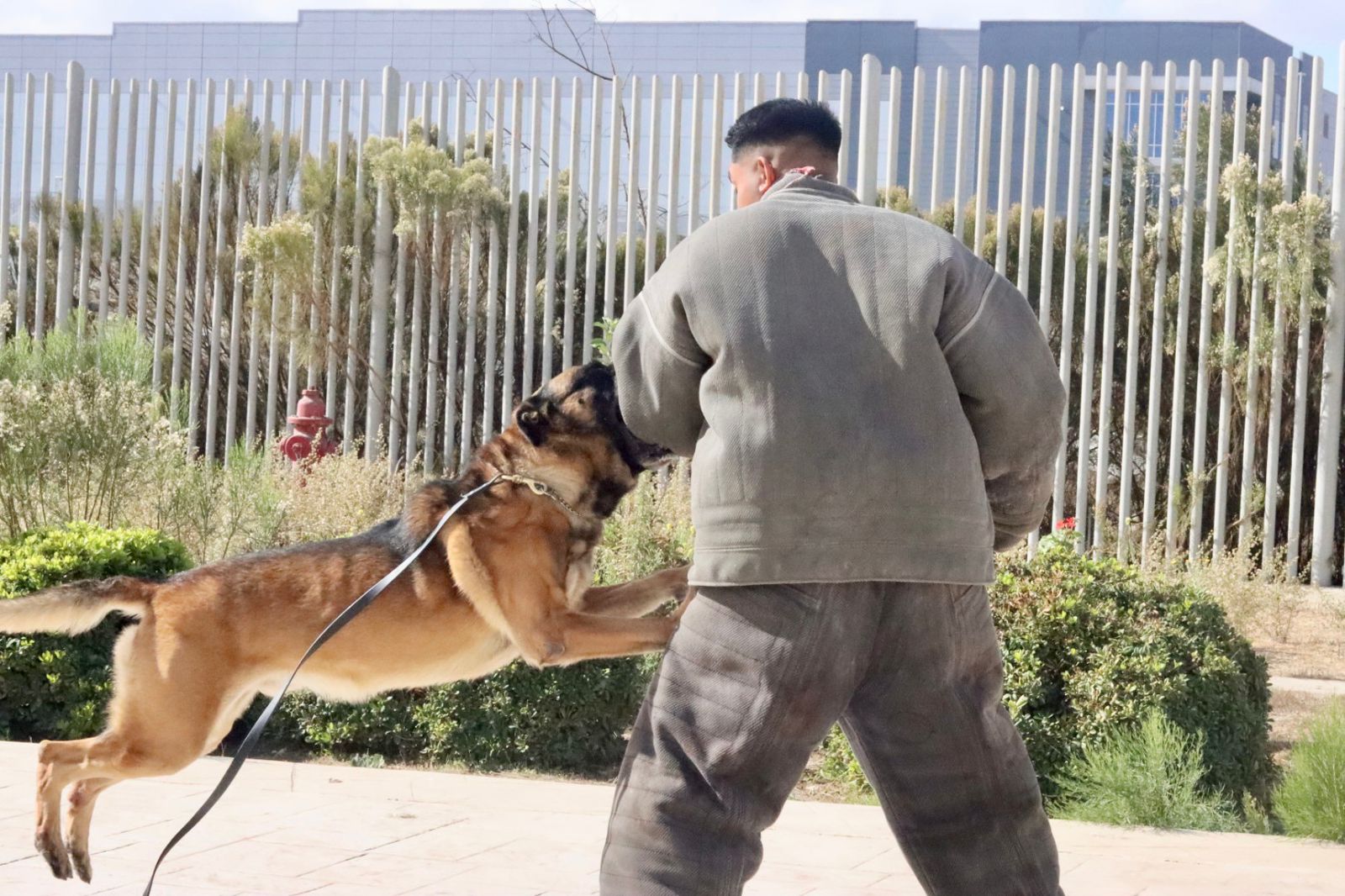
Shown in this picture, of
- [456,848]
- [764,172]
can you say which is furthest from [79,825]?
[764,172]

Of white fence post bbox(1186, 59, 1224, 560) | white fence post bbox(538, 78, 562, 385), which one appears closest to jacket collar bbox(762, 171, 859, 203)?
white fence post bbox(1186, 59, 1224, 560)

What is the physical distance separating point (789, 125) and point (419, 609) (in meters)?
1.48

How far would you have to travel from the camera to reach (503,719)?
19.9 ft

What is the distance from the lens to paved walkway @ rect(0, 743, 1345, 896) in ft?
14.0

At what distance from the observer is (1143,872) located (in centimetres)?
445

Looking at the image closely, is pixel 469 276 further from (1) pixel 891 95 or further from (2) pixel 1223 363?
(2) pixel 1223 363

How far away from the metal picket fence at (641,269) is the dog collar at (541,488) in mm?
6767

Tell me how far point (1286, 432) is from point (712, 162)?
15.6ft

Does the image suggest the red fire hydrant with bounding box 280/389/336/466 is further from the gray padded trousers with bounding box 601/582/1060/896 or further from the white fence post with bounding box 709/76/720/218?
the gray padded trousers with bounding box 601/582/1060/896

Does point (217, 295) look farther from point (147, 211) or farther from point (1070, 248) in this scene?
point (1070, 248)

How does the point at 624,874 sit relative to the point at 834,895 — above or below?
above

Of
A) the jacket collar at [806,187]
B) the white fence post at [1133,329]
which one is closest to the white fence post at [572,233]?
the white fence post at [1133,329]

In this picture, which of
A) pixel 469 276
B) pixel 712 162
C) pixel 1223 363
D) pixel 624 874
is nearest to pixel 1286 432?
pixel 1223 363

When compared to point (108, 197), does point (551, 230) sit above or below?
below
